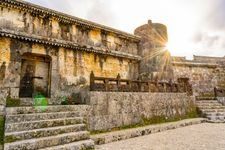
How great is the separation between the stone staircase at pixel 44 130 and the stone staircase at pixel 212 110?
30.7ft

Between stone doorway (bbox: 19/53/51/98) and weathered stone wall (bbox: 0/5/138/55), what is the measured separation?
4.99ft

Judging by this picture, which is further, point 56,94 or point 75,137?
point 56,94

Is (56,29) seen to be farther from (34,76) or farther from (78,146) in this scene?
(78,146)

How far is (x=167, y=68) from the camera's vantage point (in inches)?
612

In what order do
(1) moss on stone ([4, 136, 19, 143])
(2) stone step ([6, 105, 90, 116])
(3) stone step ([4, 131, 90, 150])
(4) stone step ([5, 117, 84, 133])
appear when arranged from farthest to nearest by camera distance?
(2) stone step ([6, 105, 90, 116]) → (4) stone step ([5, 117, 84, 133]) → (1) moss on stone ([4, 136, 19, 143]) → (3) stone step ([4, 131, 90, 150])

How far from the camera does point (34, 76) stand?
37.6ft

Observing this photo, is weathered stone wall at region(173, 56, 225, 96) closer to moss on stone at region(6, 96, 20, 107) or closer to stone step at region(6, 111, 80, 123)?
stone step at region(6, 111, 80, 123)

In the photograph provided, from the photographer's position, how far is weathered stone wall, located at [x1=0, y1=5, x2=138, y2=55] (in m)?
10.6

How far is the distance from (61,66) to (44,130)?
7.02 m

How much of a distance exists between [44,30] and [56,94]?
4116mm

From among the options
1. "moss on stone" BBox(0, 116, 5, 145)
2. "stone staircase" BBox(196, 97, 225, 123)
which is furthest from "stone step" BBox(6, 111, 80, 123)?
"stone staircase" BBox(196, 97, 225, 123)

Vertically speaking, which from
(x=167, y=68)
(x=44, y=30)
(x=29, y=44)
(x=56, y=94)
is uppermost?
(x=44, y=30)

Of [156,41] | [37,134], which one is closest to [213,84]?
[156,41]

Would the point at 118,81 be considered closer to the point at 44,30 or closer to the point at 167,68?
the point at 44,30
